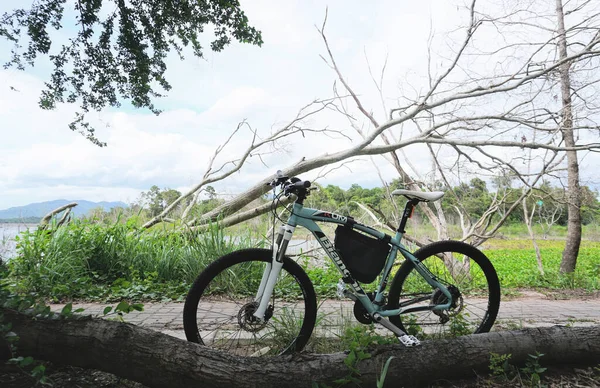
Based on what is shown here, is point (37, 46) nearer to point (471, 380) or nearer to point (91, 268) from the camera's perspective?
point (91, 268)

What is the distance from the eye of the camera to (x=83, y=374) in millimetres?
2258

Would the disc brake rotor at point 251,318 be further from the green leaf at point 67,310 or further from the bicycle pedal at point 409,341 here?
the green leaf at point 67,310

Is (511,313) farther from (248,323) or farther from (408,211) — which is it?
(248,323)

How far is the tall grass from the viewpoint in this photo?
4.88m

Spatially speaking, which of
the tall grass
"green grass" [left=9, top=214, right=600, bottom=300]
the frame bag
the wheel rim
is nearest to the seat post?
the frame bag

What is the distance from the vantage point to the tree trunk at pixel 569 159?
7281mm

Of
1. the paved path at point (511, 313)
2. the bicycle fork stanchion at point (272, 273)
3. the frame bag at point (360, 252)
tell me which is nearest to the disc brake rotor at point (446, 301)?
the frame bag at point (360, 252)

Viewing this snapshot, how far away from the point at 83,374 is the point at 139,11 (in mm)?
2883

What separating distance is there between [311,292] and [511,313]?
2723mm

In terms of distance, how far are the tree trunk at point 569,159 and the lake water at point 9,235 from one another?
8492mm

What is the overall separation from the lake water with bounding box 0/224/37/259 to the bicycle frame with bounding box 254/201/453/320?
4708 mm

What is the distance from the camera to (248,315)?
7.88 ft

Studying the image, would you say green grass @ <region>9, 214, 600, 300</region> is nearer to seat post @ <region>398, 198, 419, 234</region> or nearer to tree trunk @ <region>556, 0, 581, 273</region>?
seat post @ <region>398, 198, 419, 234</region>

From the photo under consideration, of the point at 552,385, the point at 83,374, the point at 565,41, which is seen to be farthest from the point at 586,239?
the point at 83,374
